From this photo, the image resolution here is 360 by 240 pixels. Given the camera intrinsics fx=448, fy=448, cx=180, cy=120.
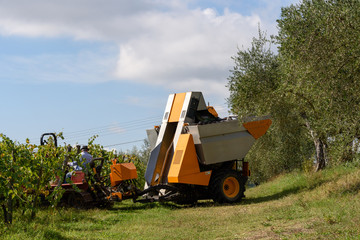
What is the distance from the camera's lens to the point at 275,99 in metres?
16.9

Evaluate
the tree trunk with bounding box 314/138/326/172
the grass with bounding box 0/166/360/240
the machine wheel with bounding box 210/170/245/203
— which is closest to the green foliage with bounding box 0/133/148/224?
the grass with bounding box 0/166/360/240

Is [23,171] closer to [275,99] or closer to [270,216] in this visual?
[270,216]

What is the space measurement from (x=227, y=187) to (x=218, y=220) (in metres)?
3.80

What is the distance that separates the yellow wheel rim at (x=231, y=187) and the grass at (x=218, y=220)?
16.7 inches

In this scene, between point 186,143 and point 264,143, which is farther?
point 264,143

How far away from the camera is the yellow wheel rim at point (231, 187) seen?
14688 millimetres

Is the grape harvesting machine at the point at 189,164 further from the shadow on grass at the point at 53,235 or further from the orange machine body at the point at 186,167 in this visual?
the shadow on grass at the point at 53,235

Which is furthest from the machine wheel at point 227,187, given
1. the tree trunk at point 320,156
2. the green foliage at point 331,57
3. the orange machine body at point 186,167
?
the tree trunk at point 320,156

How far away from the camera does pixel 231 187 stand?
14836 millimetres

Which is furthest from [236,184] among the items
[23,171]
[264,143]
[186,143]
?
[264,143]

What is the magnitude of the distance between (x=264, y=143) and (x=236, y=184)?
1418cm

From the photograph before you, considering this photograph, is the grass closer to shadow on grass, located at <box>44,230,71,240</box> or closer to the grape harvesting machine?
shadow on grass, located at <box>44,230,71,240</box>

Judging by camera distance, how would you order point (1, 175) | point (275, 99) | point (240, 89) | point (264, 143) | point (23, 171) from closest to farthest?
point (1, 175), point (23, 171), point (275, 99), point (240, 89), point (264, 143)

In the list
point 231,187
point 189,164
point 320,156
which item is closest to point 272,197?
point 231,187
